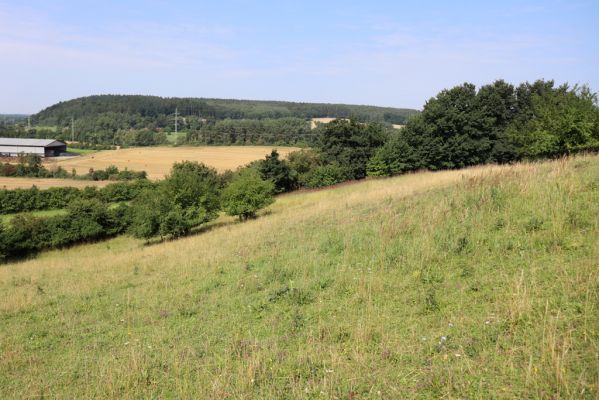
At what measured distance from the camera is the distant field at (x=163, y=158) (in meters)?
78.6

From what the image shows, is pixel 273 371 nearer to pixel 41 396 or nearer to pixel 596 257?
pixel 41 396

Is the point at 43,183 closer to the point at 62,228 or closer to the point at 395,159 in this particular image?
the point at 62,228

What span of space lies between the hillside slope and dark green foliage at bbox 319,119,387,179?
42253 mm

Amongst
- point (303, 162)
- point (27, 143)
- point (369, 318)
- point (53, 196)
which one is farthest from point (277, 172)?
point (27, 143)

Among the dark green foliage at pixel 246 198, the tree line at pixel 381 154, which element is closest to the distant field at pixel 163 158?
the tree line at pixel 381 154

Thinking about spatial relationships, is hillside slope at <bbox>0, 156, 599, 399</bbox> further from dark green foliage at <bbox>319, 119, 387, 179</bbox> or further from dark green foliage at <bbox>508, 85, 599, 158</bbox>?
dark green foliage at <bbox>319, 119, 387, 179</bbox>

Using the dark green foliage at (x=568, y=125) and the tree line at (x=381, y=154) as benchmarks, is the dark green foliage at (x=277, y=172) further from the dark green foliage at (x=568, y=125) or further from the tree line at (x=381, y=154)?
the dark green foliage at (x=568, y=125)

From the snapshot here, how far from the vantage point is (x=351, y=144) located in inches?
2140

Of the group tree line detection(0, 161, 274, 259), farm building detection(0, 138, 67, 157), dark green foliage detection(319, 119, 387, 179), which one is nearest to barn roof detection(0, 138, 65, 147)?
farm building detection(0, 138, 67, 157)

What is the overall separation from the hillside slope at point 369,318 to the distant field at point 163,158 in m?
64.4

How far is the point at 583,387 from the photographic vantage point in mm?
3273

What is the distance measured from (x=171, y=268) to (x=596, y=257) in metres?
10.7

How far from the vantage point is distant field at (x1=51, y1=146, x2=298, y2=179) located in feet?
258

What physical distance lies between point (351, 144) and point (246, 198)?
2900 cm
